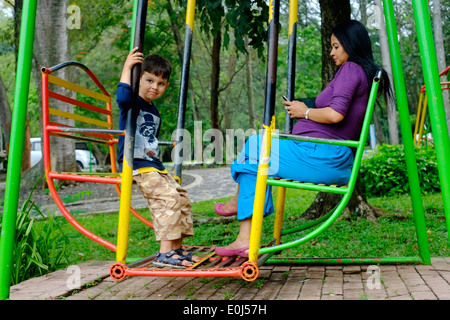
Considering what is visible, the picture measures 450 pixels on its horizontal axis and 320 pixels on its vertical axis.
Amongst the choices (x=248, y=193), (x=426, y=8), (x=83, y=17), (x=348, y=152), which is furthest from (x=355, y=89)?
(x=83, y=17)

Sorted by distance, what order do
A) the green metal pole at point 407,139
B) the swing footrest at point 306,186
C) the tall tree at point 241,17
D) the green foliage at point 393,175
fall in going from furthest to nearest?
the green foliage at point 393,175, the tall tree at point 241,17, the green metal pole at point 407,139, the swing footrest at point 306,186

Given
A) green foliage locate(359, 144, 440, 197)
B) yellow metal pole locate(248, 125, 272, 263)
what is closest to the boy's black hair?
yellow metal pole locate(248, 125, 272, 263)

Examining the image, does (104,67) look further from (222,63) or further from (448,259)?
(448,259)

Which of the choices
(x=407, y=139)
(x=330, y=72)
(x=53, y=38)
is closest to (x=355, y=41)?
(x=407, y=139)

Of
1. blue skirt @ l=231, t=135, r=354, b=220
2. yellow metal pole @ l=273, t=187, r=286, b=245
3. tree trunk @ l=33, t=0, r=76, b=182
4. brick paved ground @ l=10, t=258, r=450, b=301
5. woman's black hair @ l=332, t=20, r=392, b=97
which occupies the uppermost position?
tree trunk @ l=33, t=0, r=76, b=182

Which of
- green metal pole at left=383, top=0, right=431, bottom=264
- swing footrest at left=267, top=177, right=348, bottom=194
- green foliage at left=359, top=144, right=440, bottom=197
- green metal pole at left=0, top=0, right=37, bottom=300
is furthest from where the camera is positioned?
green foliage at left=359, top=144, right=440, bottom=197

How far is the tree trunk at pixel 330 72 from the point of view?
17.5 feet

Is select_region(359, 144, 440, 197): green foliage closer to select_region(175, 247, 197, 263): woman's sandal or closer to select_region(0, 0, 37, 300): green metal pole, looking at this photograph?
select_region(175, 247, 197, 263): woman's sandal

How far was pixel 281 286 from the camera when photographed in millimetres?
3045

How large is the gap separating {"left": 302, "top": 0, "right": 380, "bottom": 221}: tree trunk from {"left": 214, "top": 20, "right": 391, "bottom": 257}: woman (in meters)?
2.30

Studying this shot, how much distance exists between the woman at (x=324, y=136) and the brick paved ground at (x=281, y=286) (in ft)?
0.97

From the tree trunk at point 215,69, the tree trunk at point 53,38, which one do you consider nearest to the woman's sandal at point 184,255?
the tree trunk at point 53,38

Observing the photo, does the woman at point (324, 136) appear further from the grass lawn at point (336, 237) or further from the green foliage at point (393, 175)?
the green foliage at point (393, 175)

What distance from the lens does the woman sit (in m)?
2.84
